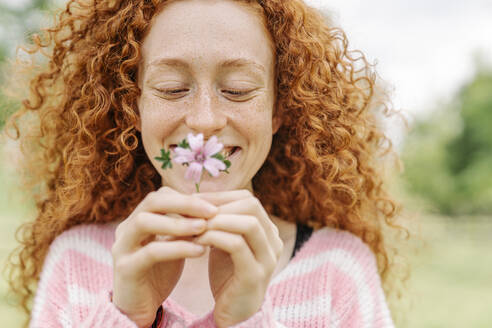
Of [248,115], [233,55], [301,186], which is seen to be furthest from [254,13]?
[301,186]

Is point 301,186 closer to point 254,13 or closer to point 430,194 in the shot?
point 254,13

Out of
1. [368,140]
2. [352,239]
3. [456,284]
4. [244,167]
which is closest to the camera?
[244,167]

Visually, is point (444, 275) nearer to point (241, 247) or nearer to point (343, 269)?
point (343, 269)

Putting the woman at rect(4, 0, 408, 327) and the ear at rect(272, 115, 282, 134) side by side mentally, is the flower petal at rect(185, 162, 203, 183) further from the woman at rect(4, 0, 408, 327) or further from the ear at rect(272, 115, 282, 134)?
the ear at rect(272, 115, 282, 134)

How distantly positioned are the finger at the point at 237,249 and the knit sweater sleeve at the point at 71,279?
2.32 ft

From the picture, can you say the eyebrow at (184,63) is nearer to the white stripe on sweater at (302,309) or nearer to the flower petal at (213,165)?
the flower petal at (213,165)

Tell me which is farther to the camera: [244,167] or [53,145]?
[53,145]

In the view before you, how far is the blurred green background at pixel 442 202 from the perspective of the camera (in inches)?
113

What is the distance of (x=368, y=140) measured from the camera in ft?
7.72

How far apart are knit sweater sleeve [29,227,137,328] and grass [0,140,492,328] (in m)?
0.54

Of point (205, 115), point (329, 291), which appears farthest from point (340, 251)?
point (205, 115)

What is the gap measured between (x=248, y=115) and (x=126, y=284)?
67 centimetres

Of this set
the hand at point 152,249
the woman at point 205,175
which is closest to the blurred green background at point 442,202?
the woman at point 205,175

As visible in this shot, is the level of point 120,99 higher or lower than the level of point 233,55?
lower
